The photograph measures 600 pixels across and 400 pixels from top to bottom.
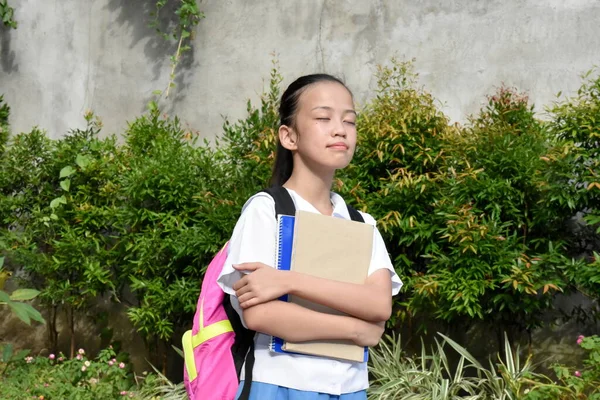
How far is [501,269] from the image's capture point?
356 centimetres

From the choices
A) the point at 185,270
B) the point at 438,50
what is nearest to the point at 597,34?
the point at 438,50

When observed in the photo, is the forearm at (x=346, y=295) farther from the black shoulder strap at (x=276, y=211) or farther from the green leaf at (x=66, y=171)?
the green leaf at (x=66, y=171)

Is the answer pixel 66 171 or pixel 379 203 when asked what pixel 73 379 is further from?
pixel 379 203

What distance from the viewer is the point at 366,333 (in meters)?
1.67

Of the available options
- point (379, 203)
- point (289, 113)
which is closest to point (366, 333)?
point (289, 113)

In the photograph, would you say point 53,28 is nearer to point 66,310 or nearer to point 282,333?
point 66,310

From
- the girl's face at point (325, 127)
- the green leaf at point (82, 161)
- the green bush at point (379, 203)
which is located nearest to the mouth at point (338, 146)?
the girl's face at point (325, 127)

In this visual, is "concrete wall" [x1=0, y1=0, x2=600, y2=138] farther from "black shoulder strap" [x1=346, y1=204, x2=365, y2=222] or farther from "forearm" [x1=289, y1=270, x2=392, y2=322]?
"forearm" [x1=289, y1=270, x2=392, y2=322]

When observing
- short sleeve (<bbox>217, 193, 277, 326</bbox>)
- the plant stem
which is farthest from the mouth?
the plant stem

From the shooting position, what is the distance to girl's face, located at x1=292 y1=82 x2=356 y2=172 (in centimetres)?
177

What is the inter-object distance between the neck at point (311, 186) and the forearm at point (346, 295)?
241 millimetres

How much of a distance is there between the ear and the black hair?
15mm

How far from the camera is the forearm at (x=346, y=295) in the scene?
159 cm

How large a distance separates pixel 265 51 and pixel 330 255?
10.9 ft
